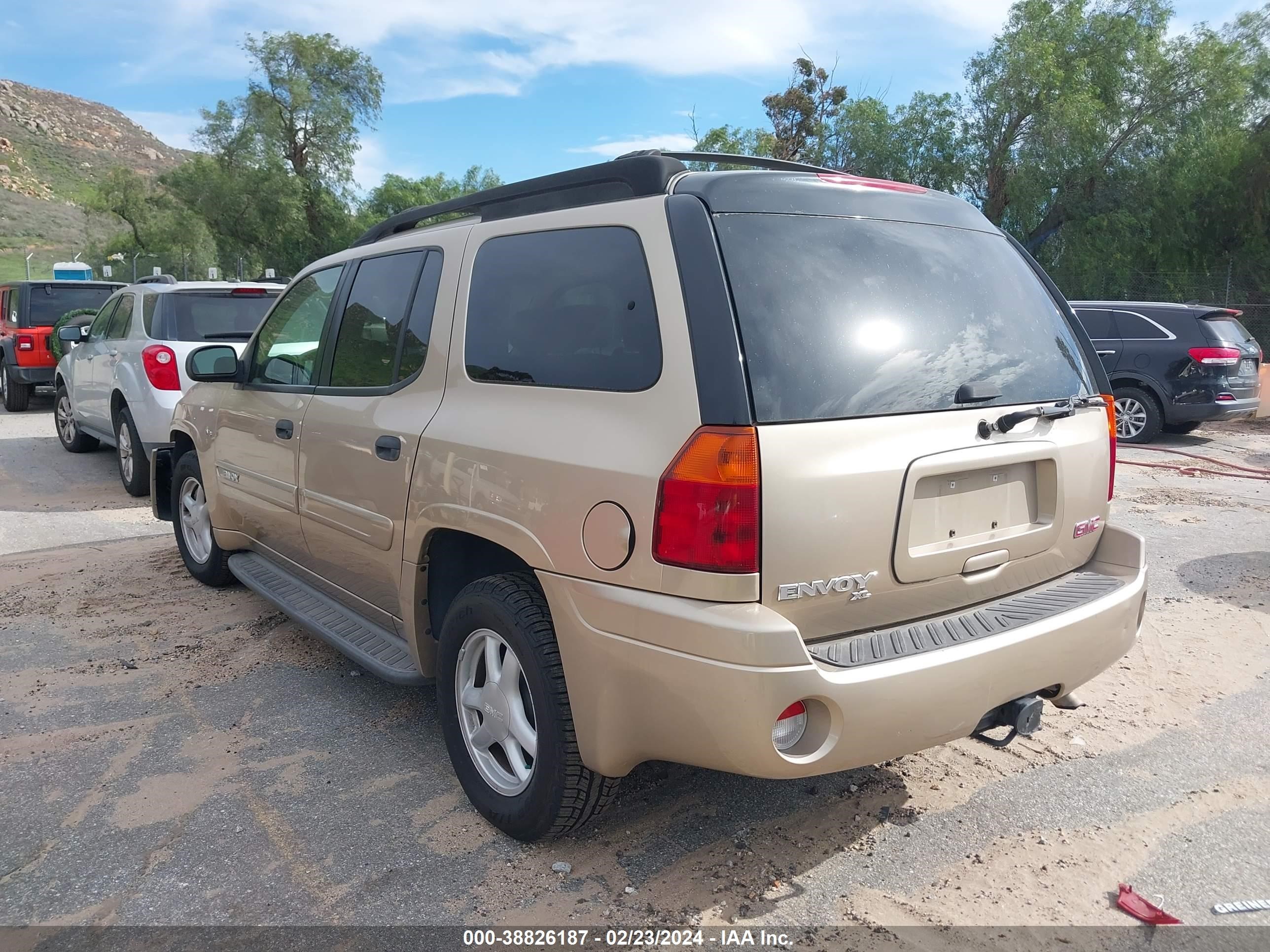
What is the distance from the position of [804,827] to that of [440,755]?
4.50 ft

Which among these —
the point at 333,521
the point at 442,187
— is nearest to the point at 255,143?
the point at 333,521

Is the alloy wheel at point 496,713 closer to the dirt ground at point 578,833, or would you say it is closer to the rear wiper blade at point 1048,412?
the dirt ground at point 578,833

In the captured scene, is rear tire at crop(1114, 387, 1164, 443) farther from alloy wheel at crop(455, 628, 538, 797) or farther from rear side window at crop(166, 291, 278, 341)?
alloy wheel at crop(455, 628, 538, 797)

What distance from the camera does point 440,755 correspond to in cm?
354

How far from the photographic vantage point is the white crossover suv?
7660 mm

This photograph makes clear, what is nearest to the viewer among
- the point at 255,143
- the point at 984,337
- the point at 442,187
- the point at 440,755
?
the point at 984,337

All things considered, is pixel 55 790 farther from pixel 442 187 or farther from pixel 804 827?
pixel 442 187

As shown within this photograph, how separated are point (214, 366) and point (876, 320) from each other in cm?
349

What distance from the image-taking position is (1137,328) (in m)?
12.1

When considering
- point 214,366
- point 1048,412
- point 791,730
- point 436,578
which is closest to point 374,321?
point 436,578

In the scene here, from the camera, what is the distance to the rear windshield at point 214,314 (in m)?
7.85

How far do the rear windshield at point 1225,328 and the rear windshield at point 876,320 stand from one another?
10414mm

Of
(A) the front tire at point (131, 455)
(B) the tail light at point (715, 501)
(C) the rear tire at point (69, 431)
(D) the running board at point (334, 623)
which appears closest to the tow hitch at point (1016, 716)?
(B) the tail light at point (715, 501)

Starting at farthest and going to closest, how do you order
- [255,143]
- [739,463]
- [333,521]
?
[255,143] → [333,521] → [739,463]
